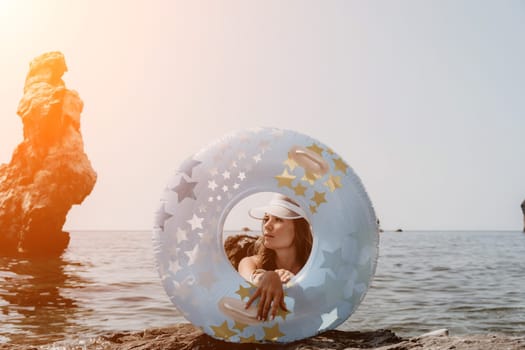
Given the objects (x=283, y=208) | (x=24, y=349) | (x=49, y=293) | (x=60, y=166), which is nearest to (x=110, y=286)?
(x=49, y=293)

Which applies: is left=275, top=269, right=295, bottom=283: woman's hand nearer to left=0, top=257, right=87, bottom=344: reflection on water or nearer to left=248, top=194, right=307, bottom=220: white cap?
left=248, top=194, right=307, bottom=220: white cap

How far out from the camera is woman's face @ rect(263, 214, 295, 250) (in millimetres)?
4309

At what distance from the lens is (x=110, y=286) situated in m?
11.4

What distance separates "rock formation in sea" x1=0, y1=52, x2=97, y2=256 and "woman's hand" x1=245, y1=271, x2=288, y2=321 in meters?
30.2

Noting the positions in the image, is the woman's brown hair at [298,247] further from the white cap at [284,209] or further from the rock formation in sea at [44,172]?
the rock formation in sea at [44,172]

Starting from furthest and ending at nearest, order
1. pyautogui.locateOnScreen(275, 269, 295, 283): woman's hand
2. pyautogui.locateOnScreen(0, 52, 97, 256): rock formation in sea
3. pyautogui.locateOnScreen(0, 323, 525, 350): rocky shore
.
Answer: pyautogui.locateOnScreen(0, 52, 97, 256): rock formation in sea < pyautogui.locateOnScreen(275, 269, 295, 283): woman's hand < pyautogui.locateOnScreen(0, 323, 525, 350): rocky shore

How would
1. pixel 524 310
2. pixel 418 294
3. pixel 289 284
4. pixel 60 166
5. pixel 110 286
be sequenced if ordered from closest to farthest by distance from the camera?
pixel 289 284 < pixel 524 310 < pixel 418 294 < pixel 110 286 < pixel 60 166

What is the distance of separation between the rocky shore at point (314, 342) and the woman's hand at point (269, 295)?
293 millimetres

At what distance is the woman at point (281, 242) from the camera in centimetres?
425

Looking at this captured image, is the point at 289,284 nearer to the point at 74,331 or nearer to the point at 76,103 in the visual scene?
the point at 74,331

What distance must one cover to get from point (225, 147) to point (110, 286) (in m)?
8.20

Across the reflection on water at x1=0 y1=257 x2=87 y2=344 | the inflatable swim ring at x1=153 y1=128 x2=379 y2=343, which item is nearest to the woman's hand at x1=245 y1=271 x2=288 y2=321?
the inflatable swim ring at x1=153 y1=128 x2=379 y2=343

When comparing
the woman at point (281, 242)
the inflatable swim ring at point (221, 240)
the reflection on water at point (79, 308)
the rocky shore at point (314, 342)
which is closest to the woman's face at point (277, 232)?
the woman at point (281, 242)

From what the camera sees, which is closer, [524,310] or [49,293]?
[524,310]
